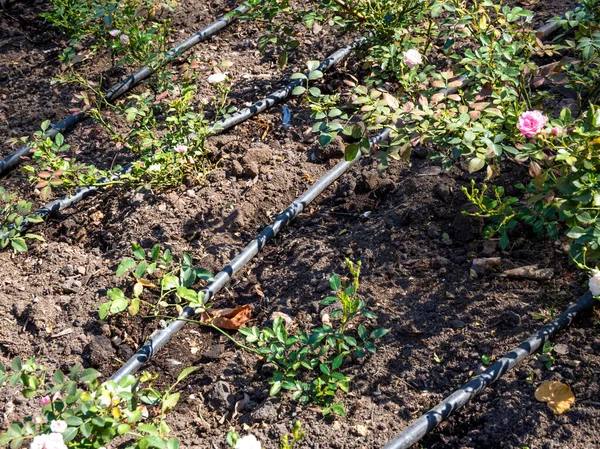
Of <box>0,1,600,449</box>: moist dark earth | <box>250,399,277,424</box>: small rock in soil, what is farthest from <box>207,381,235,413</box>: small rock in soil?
<box>250,399,277,424</box>: small rock in soil

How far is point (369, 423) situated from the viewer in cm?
223

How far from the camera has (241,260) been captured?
2.89 m

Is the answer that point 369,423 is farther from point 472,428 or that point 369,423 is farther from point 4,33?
point 4,33

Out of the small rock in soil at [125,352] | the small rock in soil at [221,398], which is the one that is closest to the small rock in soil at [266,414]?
the small rock in soil at [221,398]

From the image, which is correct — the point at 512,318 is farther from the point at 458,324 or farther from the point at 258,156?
the point at 258,156

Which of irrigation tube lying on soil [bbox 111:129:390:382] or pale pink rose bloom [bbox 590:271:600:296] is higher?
pale pink rose bloom [bbox 590:271:600:296]

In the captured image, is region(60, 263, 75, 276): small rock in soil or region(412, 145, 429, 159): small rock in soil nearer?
region(60, 263, 75, 276): small rock in soil

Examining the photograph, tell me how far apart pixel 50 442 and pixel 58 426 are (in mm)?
61

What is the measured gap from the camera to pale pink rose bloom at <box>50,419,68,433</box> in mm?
1822

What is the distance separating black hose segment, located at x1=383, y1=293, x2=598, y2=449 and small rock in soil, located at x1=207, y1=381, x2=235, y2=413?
0.56 metres

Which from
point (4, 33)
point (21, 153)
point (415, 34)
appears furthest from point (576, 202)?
point (4, 33)

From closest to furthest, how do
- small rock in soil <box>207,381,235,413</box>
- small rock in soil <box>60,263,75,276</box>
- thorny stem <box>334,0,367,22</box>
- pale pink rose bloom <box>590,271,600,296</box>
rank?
1. pale pink rose bloom <box>590,271,600,296</box>
2. small rock in soil <box>207,381,235,413</box>
3. small rock in soil <box>60,263,75,276</box>
4. thorny stem <box>334,0,367,22</box>

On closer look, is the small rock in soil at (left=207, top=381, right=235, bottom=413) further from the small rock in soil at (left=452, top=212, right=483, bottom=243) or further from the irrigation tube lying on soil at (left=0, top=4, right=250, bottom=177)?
the irrigation tube lying on soil at (left=0, top=4, right=250, bottom=177)

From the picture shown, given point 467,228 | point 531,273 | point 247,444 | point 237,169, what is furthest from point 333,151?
point 247,444
